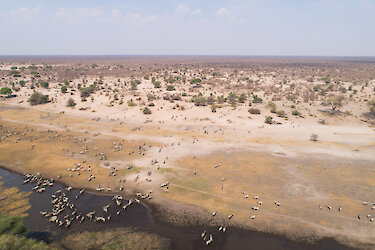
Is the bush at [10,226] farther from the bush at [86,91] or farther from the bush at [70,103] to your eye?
the bush at [86,91]

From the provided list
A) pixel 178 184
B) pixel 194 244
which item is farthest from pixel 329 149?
pixel 194 244

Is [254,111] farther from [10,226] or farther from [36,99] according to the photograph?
[36,99]

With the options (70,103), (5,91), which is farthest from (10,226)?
(5,91)

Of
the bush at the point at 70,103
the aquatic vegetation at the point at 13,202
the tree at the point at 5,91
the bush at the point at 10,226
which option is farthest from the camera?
the tree at the point at 5,91

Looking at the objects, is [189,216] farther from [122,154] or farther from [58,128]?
[58,128]

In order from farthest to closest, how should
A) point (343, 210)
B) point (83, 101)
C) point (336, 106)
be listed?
point (83, 101) < point (336, 106) < point (343, 210)

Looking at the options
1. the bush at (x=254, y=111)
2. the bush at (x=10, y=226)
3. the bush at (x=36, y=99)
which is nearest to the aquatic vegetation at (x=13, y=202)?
the bush at (x=10, y=226)

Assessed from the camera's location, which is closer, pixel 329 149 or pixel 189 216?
pixel 189 216
